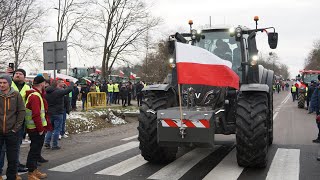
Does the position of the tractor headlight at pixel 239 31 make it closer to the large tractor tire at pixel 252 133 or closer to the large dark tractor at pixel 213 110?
the large dark tractor at pixel 213 110

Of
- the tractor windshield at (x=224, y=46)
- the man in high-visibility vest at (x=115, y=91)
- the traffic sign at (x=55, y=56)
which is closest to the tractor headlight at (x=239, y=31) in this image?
the tractor windshield at (x=224, y=46)

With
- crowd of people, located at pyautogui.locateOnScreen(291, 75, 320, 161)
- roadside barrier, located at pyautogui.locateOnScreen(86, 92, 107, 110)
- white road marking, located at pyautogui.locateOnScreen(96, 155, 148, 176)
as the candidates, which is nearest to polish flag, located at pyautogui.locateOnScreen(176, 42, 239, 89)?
white road marking, located at pyautogui.locateOnScreen(96, 155, 148, 176)

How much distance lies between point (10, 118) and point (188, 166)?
342cm

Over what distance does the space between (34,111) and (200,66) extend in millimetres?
2960

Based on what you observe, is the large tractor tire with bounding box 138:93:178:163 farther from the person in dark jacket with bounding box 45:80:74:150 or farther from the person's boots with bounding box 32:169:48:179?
the person in dark jacket with bounding box 45:80:74:150

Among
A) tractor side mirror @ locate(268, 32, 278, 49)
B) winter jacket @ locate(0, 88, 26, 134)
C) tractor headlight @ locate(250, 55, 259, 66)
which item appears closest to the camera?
winter jacket @ locate(0, 88, 26, 134)

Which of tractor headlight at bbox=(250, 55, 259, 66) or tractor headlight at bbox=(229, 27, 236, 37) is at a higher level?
tractor headlight at bbox=(229, 27, 236, 37)

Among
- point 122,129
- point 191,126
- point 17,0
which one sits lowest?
point 122,129

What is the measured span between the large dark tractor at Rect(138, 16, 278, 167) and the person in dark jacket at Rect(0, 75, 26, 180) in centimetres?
227

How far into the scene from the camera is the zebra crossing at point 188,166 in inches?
263

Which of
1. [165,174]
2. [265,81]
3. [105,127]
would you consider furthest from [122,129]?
[165,174]

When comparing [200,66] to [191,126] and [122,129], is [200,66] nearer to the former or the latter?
[191,126]

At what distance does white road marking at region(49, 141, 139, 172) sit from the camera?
23.9 ft

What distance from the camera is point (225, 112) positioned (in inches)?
297
